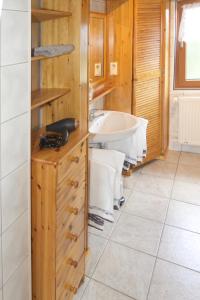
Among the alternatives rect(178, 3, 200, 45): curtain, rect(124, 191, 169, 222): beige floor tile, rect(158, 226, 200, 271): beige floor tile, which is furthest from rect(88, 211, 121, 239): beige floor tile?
rect(178, 3, 200, 45): curtain

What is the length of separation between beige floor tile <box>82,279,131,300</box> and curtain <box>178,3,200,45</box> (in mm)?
3173

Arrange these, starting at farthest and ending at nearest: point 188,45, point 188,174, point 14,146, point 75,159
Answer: point 188,45 → point 188,174 → point 75,159 → point 14,146

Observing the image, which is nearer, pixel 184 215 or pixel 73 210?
pixel 73 210

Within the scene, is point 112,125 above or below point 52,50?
below

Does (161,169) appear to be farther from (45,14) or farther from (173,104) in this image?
(45,14)

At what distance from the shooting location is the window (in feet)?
12.4

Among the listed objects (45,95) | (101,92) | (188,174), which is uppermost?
(101,92)

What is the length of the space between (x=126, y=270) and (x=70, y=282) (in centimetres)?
50

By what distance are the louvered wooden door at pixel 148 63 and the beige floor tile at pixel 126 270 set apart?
1644mm

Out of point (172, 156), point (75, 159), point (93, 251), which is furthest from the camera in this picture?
point (172, 156)

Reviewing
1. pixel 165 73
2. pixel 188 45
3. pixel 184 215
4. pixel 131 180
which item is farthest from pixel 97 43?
pixel 184 215

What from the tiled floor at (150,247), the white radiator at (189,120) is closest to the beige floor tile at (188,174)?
the tiled floor at (150,247)

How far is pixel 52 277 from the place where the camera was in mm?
1376

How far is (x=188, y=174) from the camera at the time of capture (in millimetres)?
3529
